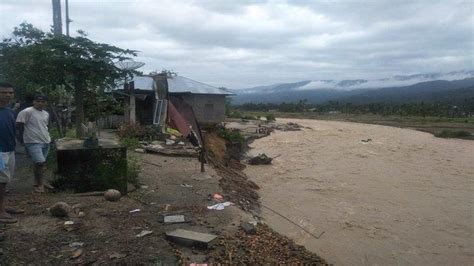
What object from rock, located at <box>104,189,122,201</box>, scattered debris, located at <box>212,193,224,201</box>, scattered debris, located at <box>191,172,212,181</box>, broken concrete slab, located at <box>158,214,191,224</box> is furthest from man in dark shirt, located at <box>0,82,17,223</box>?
scattered debris, located at <box>191,172,212,181</box>

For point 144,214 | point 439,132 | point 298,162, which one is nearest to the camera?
point 144,214

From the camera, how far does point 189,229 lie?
20.5 ft

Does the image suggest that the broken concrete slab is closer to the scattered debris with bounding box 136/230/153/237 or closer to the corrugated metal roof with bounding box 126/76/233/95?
the scattered debris with bounding box 136/230/153/237

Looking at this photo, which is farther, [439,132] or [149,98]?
[439,132]

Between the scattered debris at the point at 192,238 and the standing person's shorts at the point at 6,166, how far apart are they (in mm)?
2157

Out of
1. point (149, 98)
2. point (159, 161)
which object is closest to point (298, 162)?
point (149, 98)

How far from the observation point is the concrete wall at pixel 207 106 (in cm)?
2320

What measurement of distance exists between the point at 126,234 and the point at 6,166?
1751 millimetres

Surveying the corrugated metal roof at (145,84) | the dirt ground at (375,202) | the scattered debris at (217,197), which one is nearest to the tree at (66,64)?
the scattered debris at (217,197)

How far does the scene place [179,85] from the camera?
22.8m

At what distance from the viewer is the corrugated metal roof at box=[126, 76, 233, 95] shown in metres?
20.0

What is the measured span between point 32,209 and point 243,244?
308cm

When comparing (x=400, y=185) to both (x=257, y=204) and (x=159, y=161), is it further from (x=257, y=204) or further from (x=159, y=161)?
(x=159, y=161)

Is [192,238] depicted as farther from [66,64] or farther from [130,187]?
[66,64]
